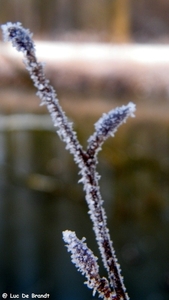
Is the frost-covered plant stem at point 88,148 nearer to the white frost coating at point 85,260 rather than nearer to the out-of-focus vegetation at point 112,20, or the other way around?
the white frost coating at point 85,260

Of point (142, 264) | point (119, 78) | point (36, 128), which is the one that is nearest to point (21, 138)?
point (36, 128)

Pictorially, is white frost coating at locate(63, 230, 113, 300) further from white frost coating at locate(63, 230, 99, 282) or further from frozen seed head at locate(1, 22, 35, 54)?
frozen seed head at locate(1, 22, 35, 54)

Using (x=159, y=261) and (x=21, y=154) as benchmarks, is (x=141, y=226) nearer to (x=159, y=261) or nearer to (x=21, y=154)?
(x=159, y=261)

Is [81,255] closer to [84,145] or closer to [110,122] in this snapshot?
[110,122]

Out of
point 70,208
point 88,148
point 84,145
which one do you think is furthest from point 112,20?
point 88,148

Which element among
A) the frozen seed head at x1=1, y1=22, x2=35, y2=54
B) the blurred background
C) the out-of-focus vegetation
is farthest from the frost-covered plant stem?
the out-of-focus vegetation

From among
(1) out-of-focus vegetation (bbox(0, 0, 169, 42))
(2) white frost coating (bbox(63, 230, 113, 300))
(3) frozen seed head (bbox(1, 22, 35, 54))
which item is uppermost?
(1) out-of-focus vegetation (bbox(0, 0, 169, 42))
